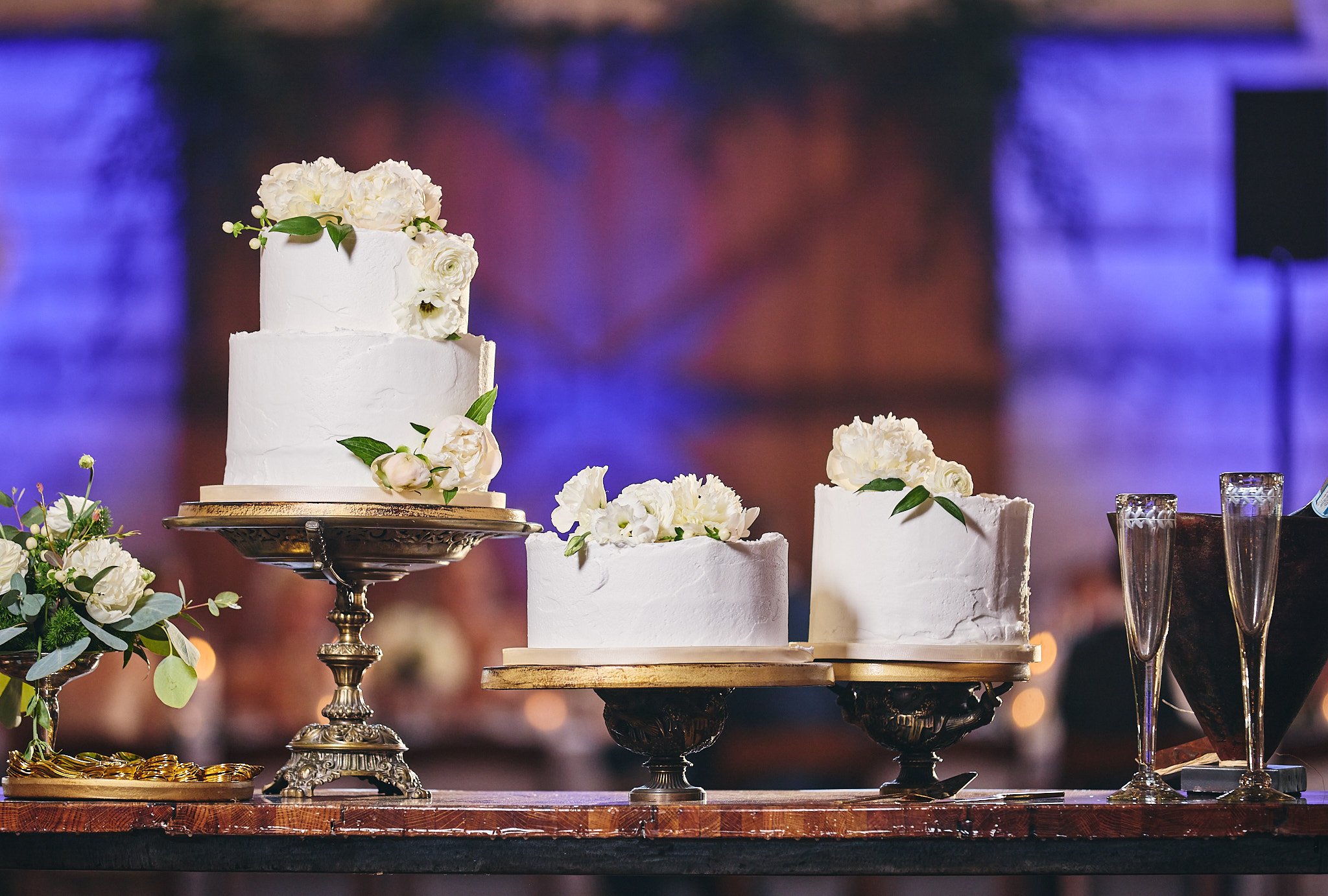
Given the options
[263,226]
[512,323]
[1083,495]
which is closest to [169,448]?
[512,323]

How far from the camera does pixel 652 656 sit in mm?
2297

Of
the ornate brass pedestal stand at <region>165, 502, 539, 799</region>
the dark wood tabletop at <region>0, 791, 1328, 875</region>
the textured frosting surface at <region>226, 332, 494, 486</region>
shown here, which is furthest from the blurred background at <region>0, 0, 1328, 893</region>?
the dark wood tabletop at <region>0, 791, 1328, 875</region>

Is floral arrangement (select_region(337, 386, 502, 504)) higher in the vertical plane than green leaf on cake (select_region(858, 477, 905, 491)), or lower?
higher

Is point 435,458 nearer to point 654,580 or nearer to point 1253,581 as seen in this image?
point 654,580

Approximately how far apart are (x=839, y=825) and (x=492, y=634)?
4.27 m

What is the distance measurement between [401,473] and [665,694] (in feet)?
1.70

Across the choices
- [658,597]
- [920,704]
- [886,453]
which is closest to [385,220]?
[658,597]

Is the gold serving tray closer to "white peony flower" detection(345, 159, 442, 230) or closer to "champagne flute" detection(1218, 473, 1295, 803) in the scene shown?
"white peony flower" detection(345, 159, 442, 230)

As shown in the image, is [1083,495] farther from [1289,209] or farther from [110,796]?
[110,796]

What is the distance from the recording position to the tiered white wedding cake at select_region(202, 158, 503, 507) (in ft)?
8.18

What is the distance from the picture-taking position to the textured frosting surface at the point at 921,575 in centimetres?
245

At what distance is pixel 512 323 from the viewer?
258 inches

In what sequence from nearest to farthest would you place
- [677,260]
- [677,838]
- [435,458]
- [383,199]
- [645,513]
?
[677,838], [645,513], [435,458], [383,199], [677,260]

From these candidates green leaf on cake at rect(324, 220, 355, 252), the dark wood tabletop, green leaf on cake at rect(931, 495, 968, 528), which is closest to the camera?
the dark wood tabletop
